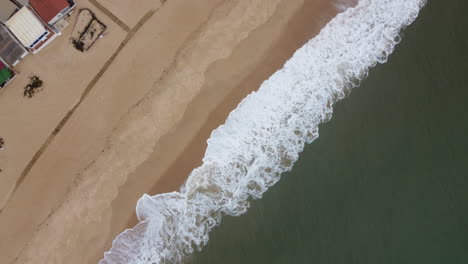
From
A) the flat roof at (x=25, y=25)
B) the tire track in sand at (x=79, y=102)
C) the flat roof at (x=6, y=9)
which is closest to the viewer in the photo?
the flat roof at (x=25, y=25)

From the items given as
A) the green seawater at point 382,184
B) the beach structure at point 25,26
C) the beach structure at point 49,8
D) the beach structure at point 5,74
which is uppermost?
the beach structure at point 49,8

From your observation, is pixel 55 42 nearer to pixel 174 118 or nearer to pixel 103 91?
pixel 103 91

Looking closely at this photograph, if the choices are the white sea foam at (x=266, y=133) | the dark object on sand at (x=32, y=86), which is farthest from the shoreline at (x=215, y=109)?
the dark object on sand at (x=32, y=86)

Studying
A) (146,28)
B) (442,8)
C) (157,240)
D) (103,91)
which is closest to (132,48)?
(146,28)

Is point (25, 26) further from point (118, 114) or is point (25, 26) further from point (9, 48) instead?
point (118, 114)

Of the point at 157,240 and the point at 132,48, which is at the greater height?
the point at 132,48

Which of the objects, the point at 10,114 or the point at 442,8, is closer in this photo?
the point at 10,114

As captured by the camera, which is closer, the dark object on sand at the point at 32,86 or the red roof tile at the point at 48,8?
the red roof tile at the point at 48,8

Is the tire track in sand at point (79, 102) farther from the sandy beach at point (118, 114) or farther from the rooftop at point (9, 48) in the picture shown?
the rooftop at point (9, 48)
